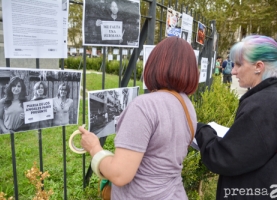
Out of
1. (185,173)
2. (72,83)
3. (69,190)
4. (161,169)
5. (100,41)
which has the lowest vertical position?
(69,190)

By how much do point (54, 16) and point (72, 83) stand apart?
0.36 metres

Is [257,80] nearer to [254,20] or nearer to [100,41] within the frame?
[100,41]

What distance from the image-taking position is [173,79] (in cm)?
120

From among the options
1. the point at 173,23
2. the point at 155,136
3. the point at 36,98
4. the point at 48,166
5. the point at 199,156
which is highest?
the point at 173,23

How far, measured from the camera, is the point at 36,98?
4.44 ft

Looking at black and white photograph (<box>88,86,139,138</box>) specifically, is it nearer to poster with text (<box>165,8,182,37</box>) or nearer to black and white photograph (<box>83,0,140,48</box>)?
Result: black and white photograph (<box>83,0,140,48</box>)

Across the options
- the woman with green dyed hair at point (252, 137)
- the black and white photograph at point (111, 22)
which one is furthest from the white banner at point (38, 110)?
the woman with green dyed hair at point (252, 137)

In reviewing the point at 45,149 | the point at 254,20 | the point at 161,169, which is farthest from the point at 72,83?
the point at 254,20

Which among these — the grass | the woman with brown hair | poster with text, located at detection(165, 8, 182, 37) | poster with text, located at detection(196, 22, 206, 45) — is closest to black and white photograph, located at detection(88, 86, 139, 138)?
the woman with brown hair

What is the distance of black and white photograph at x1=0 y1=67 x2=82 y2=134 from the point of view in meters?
1.25

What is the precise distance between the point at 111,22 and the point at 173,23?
41.9 inches

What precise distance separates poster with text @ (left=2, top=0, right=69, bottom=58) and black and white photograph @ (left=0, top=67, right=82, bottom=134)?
0.09m

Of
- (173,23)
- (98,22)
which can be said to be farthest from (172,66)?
(173,23)

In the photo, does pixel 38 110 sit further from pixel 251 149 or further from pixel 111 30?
pixel 251 149
